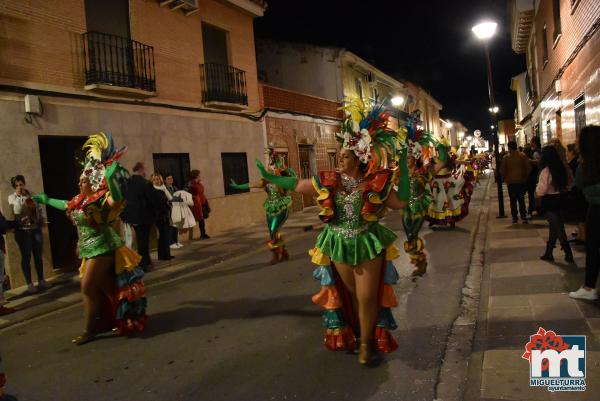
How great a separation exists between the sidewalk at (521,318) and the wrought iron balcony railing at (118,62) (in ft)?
29.2

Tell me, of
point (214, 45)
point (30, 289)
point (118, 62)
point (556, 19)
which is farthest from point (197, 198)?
point (556, 19)

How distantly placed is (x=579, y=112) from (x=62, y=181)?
1146 centimetres

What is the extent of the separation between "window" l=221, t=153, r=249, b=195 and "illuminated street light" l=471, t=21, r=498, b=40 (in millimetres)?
8144

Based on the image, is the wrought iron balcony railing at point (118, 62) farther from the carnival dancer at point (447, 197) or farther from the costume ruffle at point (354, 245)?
the costume ruffle at point (354, 245)

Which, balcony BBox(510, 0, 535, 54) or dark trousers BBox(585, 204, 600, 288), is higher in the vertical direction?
balcony BBox(510, 0, 535, 54)

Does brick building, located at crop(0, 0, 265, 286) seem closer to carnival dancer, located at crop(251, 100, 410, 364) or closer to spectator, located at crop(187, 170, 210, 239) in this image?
spectator, located at crop(187, 170, 210, 239)

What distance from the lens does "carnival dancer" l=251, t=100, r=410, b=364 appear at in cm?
386

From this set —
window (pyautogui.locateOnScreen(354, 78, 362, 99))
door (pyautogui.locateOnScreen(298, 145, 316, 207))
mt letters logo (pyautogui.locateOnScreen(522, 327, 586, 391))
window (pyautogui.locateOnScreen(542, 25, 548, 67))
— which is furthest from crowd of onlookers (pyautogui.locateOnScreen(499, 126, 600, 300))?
window (pyautogui.locateOnScreen(354, 78, 362, 99))

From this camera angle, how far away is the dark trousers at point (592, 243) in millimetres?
4762

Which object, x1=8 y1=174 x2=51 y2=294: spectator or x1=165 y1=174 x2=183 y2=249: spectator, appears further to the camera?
x1=165 y1=174 x2=183 y2=249: spectator

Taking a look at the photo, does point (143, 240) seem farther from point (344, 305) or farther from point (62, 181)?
point (344, 305)

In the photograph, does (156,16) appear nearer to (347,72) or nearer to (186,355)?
(186,355)

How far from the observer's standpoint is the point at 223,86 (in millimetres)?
15328

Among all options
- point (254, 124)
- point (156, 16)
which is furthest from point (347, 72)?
point (156, 16)
